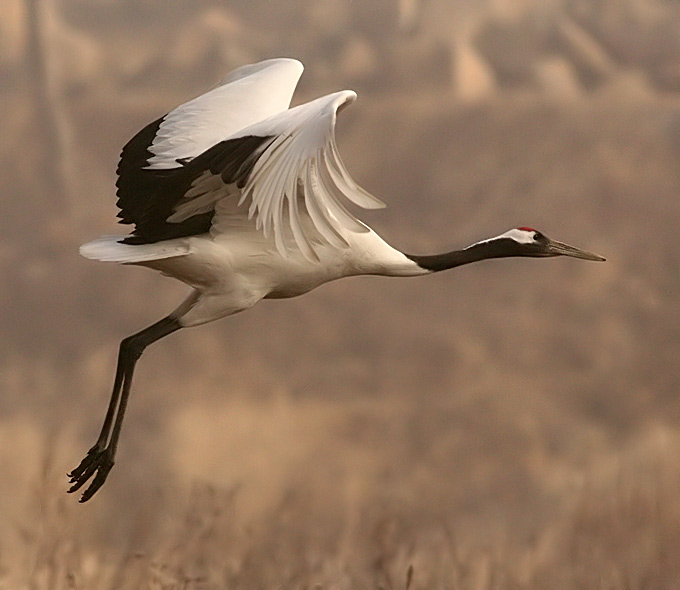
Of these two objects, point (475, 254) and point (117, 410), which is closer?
point (117, 410)

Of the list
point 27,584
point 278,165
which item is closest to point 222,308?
point 278,165

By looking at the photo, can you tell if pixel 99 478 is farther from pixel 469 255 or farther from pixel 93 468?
pixel 469 255

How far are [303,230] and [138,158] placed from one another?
667 mm

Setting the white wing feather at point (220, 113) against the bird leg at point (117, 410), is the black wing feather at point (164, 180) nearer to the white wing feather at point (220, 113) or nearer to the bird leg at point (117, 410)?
the white wing feather at point (220, 113)

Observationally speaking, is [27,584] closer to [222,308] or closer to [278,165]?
[222,308]

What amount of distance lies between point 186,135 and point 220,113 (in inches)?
5.3

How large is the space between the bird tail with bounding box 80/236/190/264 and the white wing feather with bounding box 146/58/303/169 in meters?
0.36

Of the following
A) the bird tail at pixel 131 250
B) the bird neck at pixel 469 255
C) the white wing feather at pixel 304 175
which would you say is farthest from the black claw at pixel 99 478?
the bird neck at pixel 469 255

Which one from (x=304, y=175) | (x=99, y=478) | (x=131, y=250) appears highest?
(x=304, y=175)

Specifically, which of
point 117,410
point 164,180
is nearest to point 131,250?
point 164,180

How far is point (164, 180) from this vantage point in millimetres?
3580

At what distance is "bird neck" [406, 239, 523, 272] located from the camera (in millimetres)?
3662

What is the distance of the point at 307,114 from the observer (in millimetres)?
3010

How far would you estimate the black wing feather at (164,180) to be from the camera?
3055mm
